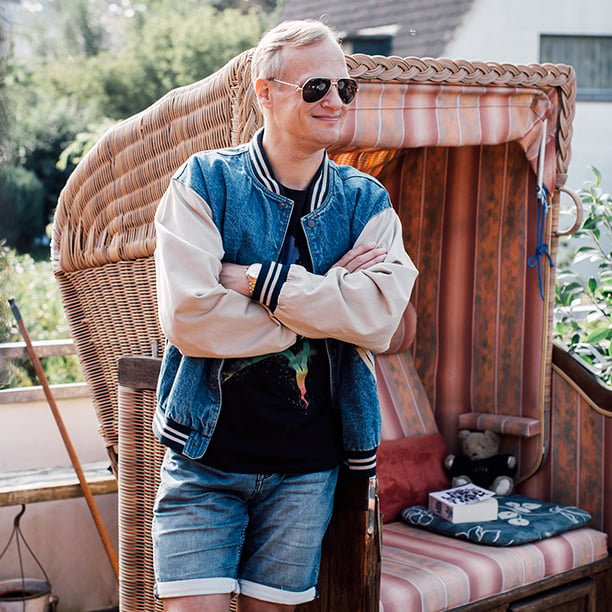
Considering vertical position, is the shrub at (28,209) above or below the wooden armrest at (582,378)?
above

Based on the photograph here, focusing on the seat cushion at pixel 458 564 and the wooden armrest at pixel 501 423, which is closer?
the seat cushion at pixel 458 564

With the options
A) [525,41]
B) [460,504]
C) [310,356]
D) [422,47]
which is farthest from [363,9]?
[310,356]

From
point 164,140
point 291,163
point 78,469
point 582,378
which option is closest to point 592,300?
point 582,378

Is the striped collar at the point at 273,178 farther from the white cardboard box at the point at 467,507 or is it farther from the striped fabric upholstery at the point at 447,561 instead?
the white cardboard box at the point at 467,507

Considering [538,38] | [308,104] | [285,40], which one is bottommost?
[308,104]

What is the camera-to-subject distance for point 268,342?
1.92 m

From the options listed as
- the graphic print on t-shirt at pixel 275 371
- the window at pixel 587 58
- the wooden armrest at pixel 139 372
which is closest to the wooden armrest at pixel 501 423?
the wooden armrest at pixel 139 372

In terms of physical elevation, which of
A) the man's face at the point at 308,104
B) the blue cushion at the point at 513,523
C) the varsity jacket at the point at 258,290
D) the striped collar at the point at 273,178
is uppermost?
the man's face at the point at 308,104

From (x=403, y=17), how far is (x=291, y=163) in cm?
1177

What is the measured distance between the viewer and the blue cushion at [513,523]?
10.0ft

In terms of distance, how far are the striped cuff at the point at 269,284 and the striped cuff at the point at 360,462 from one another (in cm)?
43

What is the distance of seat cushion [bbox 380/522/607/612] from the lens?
2680 mm

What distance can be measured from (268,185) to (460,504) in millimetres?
1650

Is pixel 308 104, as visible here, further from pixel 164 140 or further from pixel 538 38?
pixel 538 38
